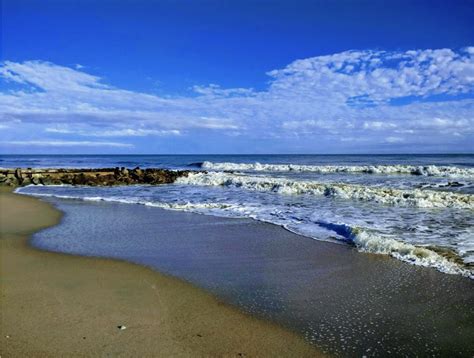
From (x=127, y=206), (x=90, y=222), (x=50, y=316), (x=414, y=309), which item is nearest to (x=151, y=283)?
(x=50, y=316)

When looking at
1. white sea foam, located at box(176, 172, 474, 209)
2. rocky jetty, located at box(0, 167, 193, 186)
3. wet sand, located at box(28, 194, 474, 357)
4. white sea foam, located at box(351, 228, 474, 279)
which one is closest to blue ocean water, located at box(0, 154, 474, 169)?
rocky jetty, located at box(0, 167, 193, 186)

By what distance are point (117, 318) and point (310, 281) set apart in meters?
2.69

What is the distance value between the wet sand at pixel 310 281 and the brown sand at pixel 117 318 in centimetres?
34

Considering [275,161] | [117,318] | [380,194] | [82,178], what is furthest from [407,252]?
[275,161]

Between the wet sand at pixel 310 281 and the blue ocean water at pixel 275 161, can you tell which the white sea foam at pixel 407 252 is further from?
the blue ocean water at pixel 275 161

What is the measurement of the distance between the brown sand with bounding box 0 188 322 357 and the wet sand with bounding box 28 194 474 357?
1.12ft

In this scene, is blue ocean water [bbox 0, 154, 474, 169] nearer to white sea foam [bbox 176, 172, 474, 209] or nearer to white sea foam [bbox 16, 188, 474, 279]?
white sea foam [bbox 176, 172, 474, 209]

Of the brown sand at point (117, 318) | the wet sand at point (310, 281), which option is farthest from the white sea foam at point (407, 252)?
the brown sand at point (117, 318)

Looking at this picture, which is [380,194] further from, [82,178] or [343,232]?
[82,178]

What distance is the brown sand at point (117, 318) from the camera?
381cm

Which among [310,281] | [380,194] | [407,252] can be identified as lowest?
[310,281]

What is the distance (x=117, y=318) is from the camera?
14.7 feet

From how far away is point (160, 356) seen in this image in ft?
12.0

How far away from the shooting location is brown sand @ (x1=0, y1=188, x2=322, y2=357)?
3.81 m
